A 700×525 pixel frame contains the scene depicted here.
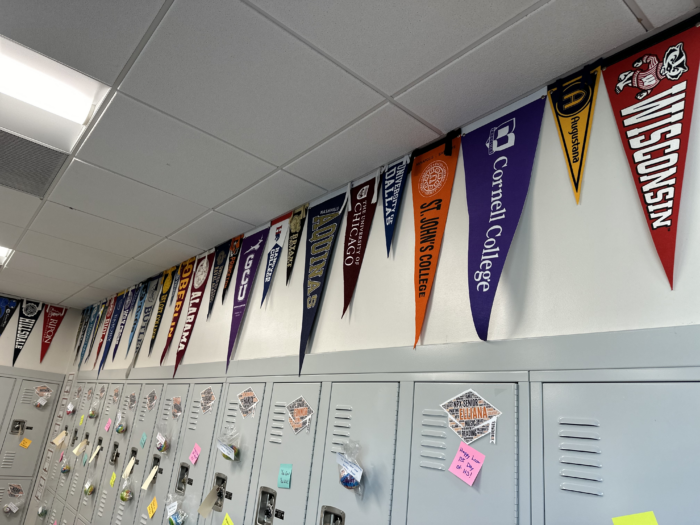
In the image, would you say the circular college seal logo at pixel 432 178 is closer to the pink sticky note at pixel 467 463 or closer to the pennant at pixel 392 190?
the pennant at pixel 392 190

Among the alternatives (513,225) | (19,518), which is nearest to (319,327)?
(513,225)

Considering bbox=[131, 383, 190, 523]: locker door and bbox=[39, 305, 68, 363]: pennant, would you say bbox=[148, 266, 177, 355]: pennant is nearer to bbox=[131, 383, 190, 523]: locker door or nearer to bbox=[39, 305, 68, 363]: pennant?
bbox=[131, 383, 190, 523]: locker door

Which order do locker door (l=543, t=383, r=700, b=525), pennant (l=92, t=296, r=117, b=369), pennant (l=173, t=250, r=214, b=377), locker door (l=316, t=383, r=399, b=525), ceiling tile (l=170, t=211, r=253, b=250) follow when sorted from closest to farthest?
locker door (l=543, t=383, r=700, b=525), locker door (l=316, t=383, r=399, b=525), ceiling tile (l=170, t=211, r=253, b=250), pennant (l=173, t=250, r=214, b=377), pennant (l=92, t=296, r=117, b=369)

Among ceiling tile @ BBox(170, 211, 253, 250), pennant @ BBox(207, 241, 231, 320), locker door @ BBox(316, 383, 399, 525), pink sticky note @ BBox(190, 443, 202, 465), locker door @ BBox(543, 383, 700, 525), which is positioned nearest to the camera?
locker door @ BBox(543, 383, 700, 525)

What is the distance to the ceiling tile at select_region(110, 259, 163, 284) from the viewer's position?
189 inches

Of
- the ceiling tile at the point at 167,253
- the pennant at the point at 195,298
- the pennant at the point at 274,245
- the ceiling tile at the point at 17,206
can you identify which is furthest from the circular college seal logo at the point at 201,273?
the ceiling tile at the point at 17,206

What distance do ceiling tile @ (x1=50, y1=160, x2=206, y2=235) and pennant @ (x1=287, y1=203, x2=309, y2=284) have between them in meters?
0.70

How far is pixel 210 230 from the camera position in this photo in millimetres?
3719

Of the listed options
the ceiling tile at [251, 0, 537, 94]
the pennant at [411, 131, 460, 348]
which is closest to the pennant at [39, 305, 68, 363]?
the pennant at [411, 131, 460, 348]

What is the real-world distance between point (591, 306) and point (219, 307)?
2886 millimetres

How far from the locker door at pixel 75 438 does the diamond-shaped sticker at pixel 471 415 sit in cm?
501

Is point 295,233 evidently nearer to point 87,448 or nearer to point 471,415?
point 471,415

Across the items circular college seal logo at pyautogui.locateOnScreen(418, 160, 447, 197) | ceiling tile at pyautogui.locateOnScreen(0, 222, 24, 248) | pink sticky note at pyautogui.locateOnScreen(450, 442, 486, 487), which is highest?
ceiling tile at pyautogui.locateOnScreen(0, 222, 24, 248)

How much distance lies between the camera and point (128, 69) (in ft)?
A: 6.59
